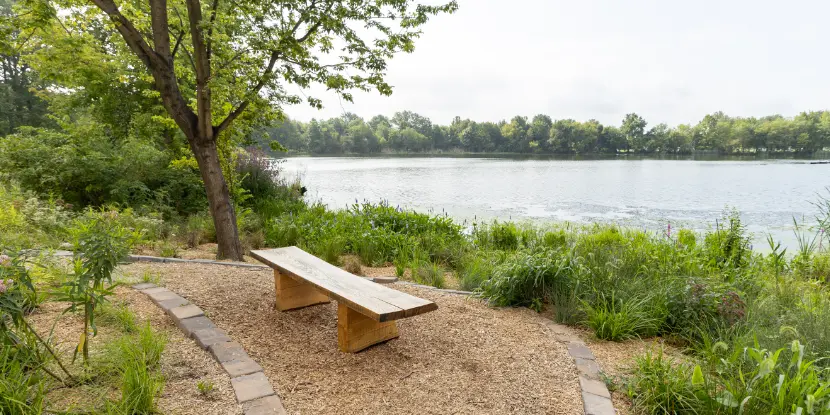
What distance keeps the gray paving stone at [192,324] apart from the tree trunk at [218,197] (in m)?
2.41

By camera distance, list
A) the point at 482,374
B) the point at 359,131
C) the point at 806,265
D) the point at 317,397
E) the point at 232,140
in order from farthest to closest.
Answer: the point at 359,131 < the point at 232,140 < the point at 806,265 < the point at 482,374 < the point at 317,397

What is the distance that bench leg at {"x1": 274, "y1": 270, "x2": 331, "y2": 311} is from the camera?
321 cm

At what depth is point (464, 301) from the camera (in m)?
3.74

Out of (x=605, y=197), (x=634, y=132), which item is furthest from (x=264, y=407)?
(x=634, y=132)

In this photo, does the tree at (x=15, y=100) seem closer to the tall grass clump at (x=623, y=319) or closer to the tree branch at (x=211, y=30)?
the tree branch at (x=211, y=30)

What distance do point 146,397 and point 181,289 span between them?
1.69 metres

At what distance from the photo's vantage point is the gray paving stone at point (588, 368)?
2.48 metres

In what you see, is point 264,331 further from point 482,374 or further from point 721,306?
point 721,306

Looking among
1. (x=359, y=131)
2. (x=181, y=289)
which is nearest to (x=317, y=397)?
(x=181, y=289)

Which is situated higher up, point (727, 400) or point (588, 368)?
point (727, 400)

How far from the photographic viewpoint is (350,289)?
2701 millimetres

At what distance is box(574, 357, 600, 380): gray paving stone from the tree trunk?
3.97 m

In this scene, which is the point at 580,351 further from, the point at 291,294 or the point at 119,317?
the point at 119,317

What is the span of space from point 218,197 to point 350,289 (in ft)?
9.79
